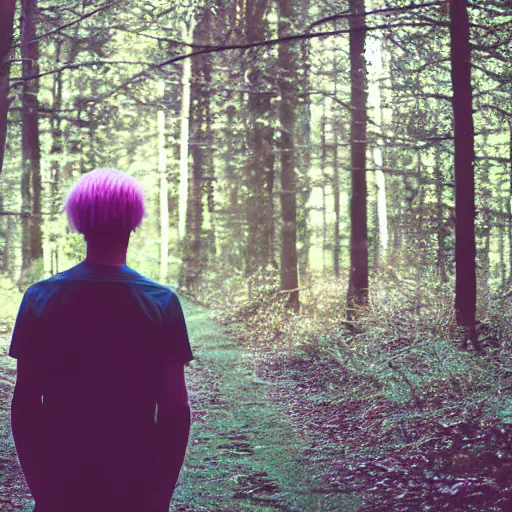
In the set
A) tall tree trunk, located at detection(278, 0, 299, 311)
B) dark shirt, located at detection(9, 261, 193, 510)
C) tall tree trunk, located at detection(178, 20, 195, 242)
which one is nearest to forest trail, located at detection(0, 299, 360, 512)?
dark shirt, located at detection(9, 261, 193, 510)

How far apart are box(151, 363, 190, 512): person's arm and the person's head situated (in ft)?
1.67

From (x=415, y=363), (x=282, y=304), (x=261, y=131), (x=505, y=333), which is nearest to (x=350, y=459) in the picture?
(x=415, y=363)

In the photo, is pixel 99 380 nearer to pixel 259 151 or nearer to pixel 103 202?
pixel 103 202

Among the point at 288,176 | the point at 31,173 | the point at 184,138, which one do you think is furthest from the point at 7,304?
the point at 184,138

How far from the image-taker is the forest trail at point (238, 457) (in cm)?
605

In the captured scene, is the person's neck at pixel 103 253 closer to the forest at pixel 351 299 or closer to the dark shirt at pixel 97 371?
the dark shirt at pixel 97 371

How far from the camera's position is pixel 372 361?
970 centimetres

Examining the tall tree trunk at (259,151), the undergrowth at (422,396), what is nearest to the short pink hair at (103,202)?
the undergrowth at (422,396)

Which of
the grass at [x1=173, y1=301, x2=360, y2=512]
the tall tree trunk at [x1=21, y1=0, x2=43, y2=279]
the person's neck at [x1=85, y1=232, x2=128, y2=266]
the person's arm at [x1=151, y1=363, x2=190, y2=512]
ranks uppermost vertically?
the tall tree trunk at [x1=21, y1=0, x2=43, y2=279]

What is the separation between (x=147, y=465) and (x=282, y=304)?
16.6 meters

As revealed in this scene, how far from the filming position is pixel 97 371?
7.59 ft

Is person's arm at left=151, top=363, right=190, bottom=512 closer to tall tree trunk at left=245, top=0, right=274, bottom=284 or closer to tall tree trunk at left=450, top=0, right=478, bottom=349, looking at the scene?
tall tree trunk at left=450, top=0, right=478, bottom=349

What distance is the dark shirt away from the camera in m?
2.30

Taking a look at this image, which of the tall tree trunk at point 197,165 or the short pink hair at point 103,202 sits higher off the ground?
the tall tree trunk at point 197,165
